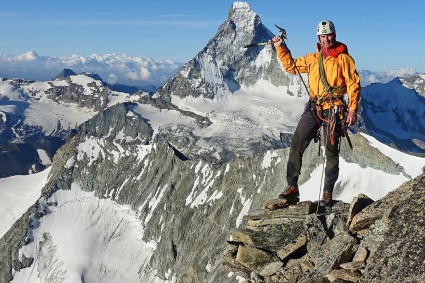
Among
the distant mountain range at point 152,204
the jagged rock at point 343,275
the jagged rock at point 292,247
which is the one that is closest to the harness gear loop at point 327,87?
the jagged rock at point 292,247

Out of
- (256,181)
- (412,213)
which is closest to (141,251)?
(256,181)

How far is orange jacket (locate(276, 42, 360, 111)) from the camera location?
1823 cm

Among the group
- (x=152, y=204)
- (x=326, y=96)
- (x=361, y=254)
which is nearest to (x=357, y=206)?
(x=361, y=254)

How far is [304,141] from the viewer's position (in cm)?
2025

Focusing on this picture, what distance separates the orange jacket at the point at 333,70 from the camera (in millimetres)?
18234

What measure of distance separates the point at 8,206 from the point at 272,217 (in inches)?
6486

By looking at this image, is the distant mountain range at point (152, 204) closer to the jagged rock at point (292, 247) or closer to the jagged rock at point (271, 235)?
the jagged rock at point (271, 235)

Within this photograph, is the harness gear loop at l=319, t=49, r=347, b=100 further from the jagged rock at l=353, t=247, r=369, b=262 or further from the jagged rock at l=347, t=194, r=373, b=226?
the jagged rock at l=353, t=247, r=369, b=262

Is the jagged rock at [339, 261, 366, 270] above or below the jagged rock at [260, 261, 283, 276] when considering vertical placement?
above

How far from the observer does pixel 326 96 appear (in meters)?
19.3

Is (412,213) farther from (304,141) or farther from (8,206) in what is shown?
(8,206)

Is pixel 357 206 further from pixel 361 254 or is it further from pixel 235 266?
pixel 235 266

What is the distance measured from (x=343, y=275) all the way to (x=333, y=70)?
27.3 ft

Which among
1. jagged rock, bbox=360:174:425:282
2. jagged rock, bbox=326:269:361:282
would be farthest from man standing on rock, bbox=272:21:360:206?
jagged rock, bbox=326:269:361:282
